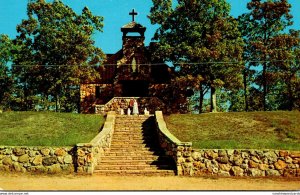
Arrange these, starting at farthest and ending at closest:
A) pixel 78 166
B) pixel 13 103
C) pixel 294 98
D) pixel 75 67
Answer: pixel 13 103 → pixel 294 98 → pixel 75 67 → pixel 78 166

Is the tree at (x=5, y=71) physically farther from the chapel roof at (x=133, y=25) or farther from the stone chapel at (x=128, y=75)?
the chapel roof at (x=133, y=25)

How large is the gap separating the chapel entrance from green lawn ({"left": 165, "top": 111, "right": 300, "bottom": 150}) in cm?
1461

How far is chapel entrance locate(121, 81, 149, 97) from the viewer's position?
126ft

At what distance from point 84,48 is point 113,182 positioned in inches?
790

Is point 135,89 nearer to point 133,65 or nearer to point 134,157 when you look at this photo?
point 133,65

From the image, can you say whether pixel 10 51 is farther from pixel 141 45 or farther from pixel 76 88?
pixel 141 45

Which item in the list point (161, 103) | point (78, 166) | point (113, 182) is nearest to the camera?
point (113, 182)

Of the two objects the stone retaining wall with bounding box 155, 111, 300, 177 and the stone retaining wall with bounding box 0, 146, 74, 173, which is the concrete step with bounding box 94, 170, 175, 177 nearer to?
the stone retaining wall with bounding box 155, 111, 300, 177

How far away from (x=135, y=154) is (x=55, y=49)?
17362mm

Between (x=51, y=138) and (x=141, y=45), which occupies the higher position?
(x=141, y=45)

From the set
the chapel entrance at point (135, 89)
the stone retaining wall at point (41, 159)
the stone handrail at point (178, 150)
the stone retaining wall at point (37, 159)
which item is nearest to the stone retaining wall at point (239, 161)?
the stone handrail at point (178, 150)

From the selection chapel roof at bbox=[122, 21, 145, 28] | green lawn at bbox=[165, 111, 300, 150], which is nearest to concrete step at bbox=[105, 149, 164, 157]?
green lawn at bbox=[165, 111, 300, 150]

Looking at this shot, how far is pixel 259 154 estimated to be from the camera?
53.4 feet

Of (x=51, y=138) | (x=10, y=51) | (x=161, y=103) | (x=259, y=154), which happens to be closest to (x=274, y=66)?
(x=161, y=103)
